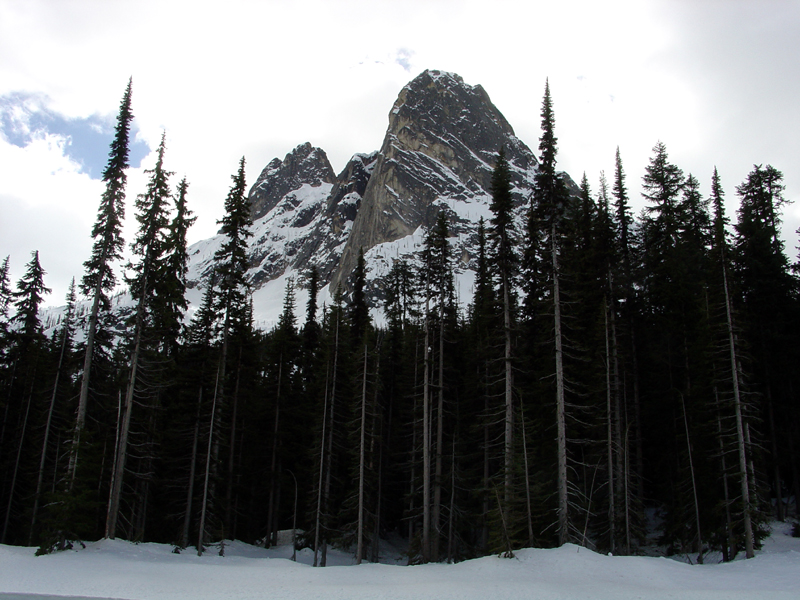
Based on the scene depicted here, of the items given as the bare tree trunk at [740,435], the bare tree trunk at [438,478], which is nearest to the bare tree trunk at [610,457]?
the bare tree trunk at [740,435]

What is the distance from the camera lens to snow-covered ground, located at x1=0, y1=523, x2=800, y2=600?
40.9 ft

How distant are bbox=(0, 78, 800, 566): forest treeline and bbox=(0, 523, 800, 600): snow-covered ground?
61.4 inches

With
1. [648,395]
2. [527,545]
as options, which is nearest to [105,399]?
[527,545]

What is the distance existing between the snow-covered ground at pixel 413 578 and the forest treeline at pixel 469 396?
5.11 ft

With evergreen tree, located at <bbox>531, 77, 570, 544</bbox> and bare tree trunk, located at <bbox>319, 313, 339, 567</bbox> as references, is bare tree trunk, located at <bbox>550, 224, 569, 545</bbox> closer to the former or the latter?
evergreen tree, located at <bbox>531, 77, 570, 544</bbox>

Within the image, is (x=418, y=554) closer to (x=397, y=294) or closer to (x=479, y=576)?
(x=479, y=576)

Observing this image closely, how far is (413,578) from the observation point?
50.8 ft

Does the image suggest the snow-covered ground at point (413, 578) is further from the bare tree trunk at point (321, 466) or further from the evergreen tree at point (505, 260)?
the bare tree trunk at point (321, 466)

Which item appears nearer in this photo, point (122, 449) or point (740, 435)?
point (740, 435)

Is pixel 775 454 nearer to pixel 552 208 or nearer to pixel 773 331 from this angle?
pixel 773 331

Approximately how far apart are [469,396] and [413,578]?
13.7 metres

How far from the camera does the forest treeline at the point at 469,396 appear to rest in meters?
21.0

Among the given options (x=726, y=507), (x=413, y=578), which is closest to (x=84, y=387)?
(x=413, y=578)

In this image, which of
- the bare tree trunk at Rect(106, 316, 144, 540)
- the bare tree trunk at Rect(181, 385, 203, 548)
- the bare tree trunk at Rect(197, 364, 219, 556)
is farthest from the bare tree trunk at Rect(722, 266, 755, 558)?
the bare tree trunk at Rect(106, 316, 144, 540)
